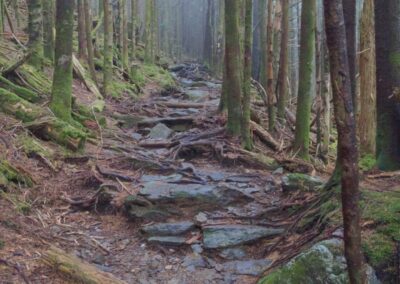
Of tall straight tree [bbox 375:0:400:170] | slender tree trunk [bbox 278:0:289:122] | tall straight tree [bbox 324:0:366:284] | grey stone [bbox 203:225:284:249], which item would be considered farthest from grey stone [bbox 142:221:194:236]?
slender tree trunk [bbox 278:0:289:122]

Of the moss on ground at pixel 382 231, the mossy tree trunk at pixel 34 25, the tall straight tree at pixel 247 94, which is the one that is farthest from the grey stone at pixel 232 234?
the mossy tree trunk at pixel 34 25

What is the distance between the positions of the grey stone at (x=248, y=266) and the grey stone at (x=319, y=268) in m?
0.73

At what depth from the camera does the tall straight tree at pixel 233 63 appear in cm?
918

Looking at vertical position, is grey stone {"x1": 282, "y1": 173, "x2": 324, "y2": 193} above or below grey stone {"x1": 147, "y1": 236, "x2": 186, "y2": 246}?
above

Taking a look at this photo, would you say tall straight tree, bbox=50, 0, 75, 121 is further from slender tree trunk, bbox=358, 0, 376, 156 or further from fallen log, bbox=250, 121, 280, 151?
slender tree trunk, bbox=358, 0, 376, 156

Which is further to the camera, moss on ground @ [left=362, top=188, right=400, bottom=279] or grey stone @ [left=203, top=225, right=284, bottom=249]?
grey stone @ [left=203, top=225, right=284, bottom=249]

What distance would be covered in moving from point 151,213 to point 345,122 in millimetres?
3846

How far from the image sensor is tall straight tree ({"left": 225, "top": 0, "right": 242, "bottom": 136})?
30.1 ft

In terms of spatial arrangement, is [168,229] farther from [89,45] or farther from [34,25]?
[89,45]

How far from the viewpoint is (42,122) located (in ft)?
25.5

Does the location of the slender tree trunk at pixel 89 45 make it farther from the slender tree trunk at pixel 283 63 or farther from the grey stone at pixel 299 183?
the grey stone at pixel 299 183

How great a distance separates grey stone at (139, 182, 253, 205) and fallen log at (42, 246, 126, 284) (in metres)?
1.99

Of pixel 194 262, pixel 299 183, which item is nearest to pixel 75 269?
pixel 194 262

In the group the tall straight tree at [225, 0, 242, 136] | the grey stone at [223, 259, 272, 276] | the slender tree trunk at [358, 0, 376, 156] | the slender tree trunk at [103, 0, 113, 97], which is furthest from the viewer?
the slender tree trunk at [103, 0, 113, 97]
